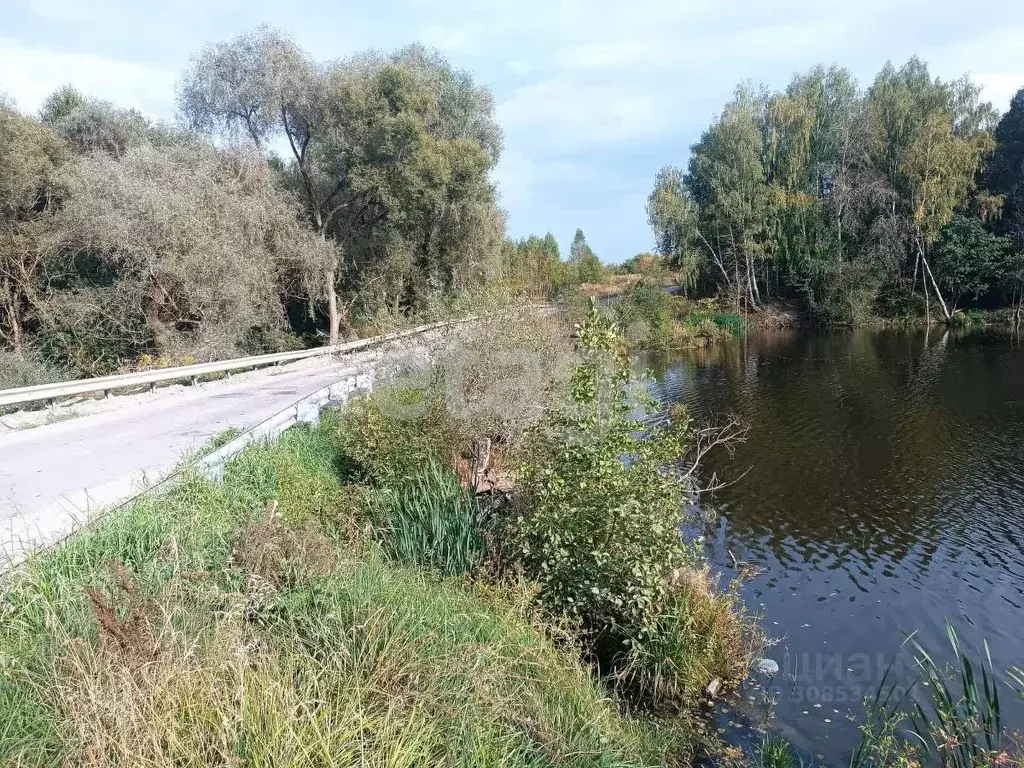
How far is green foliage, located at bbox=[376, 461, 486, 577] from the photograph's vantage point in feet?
25.5

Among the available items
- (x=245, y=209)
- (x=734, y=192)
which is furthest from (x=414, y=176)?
(x=734, y=192)

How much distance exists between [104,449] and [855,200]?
47.2 metres

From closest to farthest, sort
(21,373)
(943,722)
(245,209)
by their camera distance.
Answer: (943,722) → (21,373) → (245,209)

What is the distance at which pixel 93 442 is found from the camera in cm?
1043

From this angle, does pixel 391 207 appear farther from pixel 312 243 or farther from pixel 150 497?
pixel 150 497

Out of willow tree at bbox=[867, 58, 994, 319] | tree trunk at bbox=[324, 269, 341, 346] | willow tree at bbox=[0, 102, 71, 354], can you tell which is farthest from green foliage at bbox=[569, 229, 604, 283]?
willow tree at bbox=[0, 102, 71, 354]

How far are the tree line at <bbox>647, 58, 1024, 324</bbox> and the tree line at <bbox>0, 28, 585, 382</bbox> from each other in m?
21.2

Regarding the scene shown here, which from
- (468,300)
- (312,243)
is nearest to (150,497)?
(468,300)

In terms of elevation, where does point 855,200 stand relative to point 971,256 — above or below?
above

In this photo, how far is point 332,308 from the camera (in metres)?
27.7

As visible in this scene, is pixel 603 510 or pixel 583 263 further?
Result: pixel 583 263

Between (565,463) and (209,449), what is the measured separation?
5.14 meters

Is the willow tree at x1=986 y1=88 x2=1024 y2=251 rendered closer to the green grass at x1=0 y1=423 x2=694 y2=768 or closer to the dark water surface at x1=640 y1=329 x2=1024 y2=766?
the dark water surface at x1=640 y1=329 x2=1024 y2=766

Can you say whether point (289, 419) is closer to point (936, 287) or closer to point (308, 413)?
point (308, 413)
